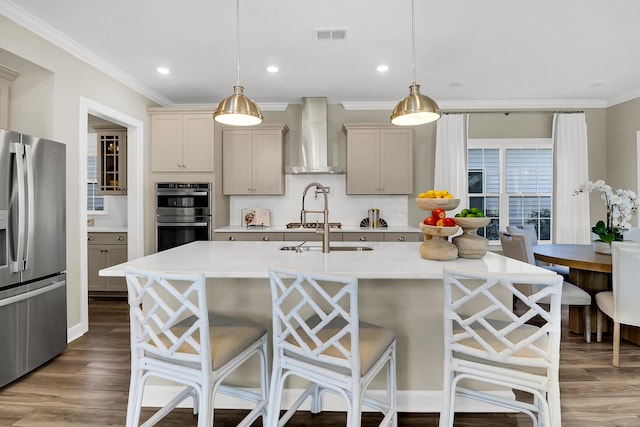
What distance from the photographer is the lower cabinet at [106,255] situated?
4770 millimetres

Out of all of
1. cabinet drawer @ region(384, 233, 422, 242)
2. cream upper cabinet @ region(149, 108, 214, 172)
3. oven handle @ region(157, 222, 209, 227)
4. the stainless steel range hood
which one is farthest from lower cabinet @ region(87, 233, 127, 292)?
cabinet drawer @ region(384, 233, 422, 242)

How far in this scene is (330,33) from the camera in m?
3.16

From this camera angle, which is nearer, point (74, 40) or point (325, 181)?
point (74, 40)

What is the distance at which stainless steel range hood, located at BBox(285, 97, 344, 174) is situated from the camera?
5.04 metres

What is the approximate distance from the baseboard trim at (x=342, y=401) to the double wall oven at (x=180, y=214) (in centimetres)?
259

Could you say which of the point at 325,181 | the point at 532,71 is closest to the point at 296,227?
the point at 325,181

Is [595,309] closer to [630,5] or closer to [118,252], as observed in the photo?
[630,5]

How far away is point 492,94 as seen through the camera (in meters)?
4.88

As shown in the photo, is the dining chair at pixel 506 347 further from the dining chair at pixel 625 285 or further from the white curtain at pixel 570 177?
the white curtain at pixel 570 177

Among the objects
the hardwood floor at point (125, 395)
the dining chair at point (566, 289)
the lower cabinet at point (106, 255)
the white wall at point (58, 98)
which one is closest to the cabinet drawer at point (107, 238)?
the lower cabinet at point (106, 255)

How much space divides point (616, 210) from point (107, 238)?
5.73 meters

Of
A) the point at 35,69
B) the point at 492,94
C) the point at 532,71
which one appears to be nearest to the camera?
the point at 35,69

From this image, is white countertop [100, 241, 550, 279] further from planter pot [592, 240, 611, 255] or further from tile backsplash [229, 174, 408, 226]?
tile backsplash [229, 174, 408, 226]

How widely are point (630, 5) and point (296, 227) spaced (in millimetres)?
3881
